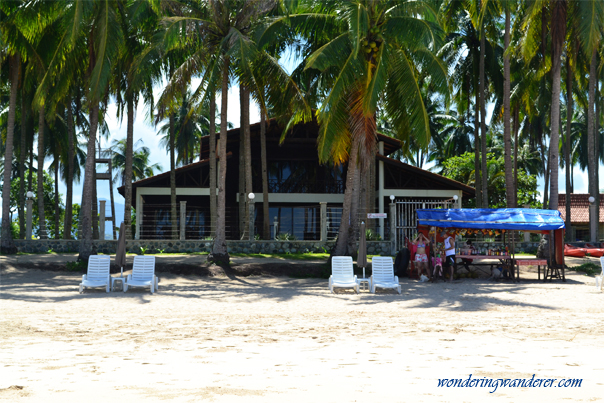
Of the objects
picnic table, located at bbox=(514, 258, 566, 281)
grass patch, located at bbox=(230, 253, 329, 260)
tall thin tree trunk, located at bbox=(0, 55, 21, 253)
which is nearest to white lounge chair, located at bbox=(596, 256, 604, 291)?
picnic table, located at bbox=(514, 258, 566, 281)

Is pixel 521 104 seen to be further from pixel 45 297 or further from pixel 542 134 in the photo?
pixel 45 297

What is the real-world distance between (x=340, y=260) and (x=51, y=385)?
362 inches

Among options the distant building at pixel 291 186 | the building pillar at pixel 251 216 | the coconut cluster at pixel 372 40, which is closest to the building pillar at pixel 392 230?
the building pillar at pixel 251 216

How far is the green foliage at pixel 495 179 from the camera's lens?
3161cm

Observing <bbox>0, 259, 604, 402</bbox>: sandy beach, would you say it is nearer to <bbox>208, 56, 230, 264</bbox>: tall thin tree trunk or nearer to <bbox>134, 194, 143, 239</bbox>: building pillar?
<bbox>208, 56, 230, 264</bbox>: tall thin tree trunk

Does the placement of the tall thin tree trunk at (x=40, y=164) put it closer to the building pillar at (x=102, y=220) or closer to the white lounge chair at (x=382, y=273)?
the building pillar at (x=102, y=220)

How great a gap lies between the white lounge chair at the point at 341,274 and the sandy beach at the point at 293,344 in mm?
299

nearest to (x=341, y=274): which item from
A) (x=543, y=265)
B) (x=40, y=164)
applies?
(x=543, y=265)

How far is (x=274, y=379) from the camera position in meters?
5.16

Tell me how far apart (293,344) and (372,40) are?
10969 mm

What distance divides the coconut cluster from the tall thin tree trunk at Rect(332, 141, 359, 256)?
2.74 metres

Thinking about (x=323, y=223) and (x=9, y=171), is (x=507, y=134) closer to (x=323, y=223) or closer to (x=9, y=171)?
(x=323, y=223)

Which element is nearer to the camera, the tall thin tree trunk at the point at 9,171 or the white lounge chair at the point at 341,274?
the white lounge chair at the point at 341,274

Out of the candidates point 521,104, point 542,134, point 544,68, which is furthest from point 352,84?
point 542,134
